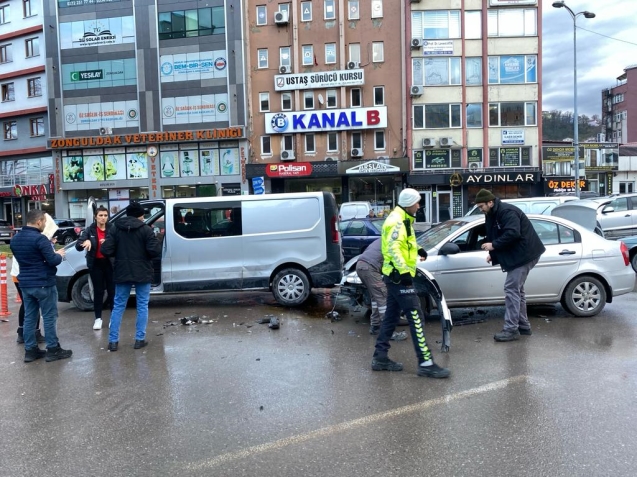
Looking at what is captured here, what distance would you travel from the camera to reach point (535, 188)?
37188mm

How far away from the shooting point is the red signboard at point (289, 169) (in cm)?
3697

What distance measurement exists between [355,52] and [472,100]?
8.65 metres

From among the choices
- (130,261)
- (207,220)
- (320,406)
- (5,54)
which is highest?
(5,54)

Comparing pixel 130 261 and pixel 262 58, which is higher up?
pixel 262 58

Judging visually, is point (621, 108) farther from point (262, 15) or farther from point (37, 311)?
point (37, 311)

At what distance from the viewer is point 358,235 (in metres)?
14.8

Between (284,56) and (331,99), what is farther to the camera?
(284,56)

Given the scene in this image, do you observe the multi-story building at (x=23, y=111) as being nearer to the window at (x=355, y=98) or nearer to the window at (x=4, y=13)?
the window at (x=4, y=13)

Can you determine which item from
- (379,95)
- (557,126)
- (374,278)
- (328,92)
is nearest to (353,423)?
(374,278)

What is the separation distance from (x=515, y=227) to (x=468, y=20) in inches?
1345

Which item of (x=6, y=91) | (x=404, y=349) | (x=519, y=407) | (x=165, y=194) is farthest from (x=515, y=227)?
(x=6, y=91)

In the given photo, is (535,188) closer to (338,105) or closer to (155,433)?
(338,105)

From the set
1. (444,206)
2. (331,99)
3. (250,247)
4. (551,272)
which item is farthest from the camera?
(331,99)

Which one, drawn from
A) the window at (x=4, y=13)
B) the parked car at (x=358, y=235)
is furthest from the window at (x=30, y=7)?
the parked car at (x=358, y=235)
